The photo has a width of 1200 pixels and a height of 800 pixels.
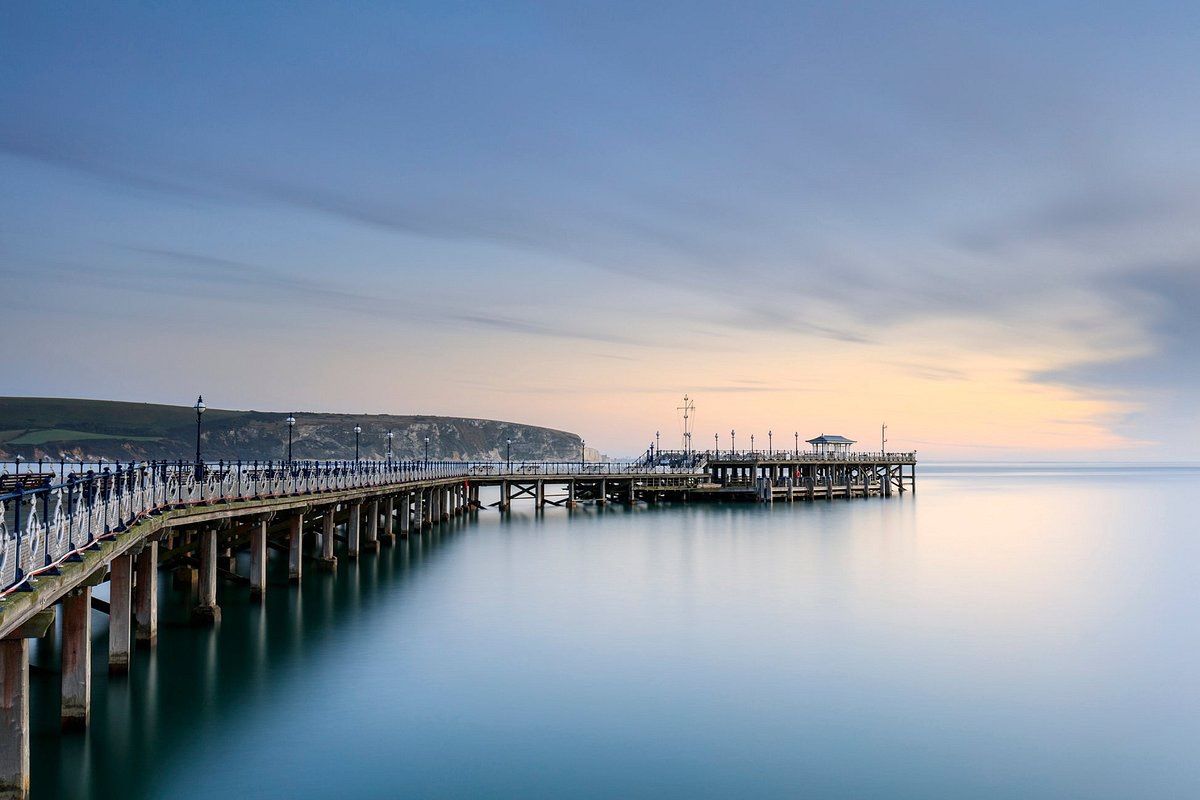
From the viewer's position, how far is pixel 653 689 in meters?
21.5

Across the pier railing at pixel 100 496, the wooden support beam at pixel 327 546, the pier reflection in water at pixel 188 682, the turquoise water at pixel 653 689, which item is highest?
the pier railing at pixel 100 496

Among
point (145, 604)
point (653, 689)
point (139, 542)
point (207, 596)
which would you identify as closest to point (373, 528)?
point (207, 596)

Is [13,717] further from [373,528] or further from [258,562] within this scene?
[373,528]

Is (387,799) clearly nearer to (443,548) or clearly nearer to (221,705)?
(221,705)

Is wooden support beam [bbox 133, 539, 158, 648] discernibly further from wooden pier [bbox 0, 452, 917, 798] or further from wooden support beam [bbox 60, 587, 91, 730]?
wooden support beam [bbox 60, 587, 91, 730]

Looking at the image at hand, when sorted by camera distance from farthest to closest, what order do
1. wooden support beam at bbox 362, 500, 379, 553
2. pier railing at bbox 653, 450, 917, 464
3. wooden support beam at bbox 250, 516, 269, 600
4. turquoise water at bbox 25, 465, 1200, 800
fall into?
pier railing at bbox 653, 450, 917, 464 < wooden support beam at bbox 362, 500, 379, 553 < wooden support beam at bbox 250, 516, 269, 600 < turquoise water at bbox 25, 465, 1200, 800

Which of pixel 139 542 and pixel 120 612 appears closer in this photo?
pixel 139 542

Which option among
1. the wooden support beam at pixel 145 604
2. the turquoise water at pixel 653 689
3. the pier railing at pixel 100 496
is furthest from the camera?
the wooden support beam at pixel 145 604

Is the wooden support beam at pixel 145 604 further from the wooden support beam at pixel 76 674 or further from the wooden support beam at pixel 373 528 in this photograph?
the wooden support beam at pixel 373 528

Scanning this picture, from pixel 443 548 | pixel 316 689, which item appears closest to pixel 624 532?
pixel 443 548

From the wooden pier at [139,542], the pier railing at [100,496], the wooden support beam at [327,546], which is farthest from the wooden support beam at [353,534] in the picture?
the wooden support beam at [327,546]

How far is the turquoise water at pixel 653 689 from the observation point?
15906 mm

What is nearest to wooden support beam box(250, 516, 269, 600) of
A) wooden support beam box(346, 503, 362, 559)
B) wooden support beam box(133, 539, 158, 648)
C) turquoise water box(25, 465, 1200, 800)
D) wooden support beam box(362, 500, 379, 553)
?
turquoise water box(25, 465, 1200, 800)

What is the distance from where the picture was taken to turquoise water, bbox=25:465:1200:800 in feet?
52.2
